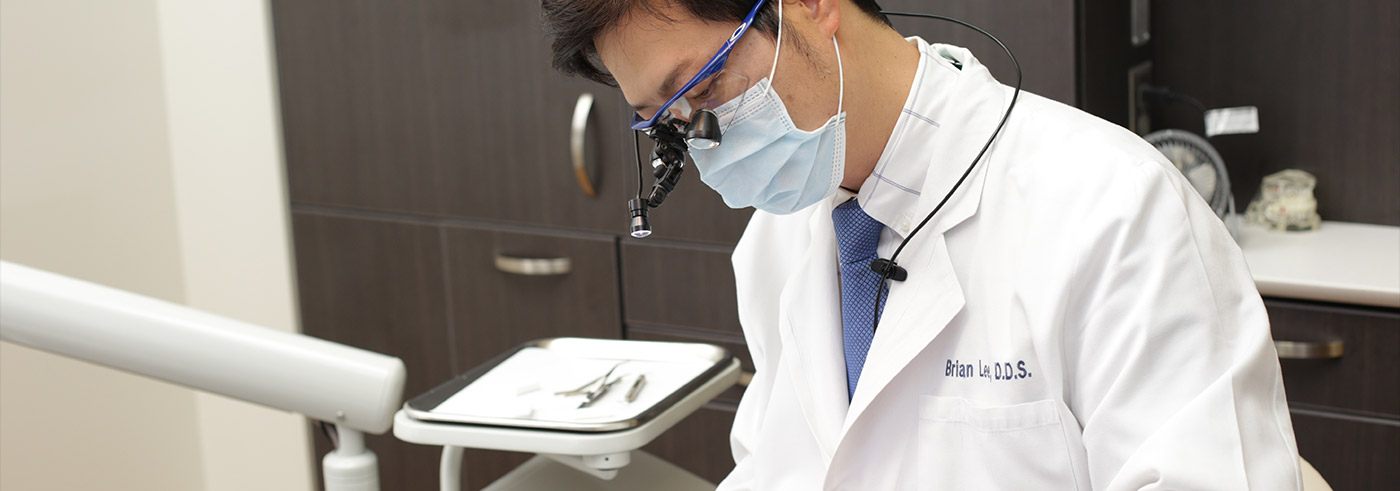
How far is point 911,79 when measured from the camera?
121 centimetres

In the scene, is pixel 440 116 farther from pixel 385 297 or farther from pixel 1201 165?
pixel 1201 165

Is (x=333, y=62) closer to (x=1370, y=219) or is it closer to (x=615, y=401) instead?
(x=615, y=401)

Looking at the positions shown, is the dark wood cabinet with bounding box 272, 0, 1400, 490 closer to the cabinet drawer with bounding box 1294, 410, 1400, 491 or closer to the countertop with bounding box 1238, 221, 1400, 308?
the countertop with bounding box 1238, 221, 1400, 308

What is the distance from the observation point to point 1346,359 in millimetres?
1831

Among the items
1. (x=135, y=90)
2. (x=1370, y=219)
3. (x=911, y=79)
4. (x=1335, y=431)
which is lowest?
(x=1335, y=431)

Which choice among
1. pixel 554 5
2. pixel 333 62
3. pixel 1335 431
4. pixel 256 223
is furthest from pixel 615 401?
pixel 256 223

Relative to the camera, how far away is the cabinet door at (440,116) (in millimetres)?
2303

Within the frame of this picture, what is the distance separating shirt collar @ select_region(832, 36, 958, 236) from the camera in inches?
47.1

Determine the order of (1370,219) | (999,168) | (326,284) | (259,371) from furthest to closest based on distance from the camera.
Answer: (326,284)
(1370,219)
(999,168)
(259,371)

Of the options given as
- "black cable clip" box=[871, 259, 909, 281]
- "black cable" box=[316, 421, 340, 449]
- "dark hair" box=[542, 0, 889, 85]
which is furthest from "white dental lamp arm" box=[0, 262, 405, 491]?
"black cable clip" box=[871, 259, 909, 281]

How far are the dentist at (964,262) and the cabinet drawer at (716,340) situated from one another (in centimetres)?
96

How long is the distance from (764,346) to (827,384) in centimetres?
18

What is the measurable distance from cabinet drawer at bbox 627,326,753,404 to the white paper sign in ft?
2.67

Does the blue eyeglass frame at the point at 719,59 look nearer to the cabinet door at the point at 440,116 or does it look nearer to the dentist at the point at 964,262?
the dentist at the point at 964,262
